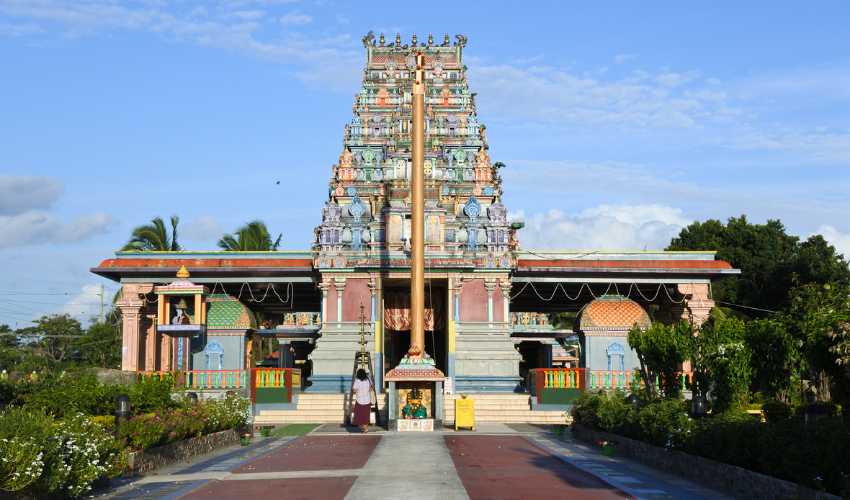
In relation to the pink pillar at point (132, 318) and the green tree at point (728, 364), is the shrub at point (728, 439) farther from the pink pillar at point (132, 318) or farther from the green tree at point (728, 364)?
the pink pillar at point (132, 318)

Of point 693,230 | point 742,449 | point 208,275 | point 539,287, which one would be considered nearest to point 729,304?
point 693,230

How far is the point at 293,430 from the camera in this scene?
115 ft

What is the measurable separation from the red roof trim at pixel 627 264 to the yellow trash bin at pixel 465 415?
46.7ft

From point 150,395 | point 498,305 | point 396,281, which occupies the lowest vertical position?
point 150,395

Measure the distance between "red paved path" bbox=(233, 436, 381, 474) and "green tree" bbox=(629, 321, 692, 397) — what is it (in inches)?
306

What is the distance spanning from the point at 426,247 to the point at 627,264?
950 centimetres

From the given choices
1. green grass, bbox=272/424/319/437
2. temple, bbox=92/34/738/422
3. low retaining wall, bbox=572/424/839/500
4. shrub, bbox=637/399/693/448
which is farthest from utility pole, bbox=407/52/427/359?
shrub, bbox=637/399/693/448

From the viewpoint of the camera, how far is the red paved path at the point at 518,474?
1742 cm

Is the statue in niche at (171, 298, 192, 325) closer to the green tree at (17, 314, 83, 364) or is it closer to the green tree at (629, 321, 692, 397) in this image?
the green tree at (629, 321, 692, 397)

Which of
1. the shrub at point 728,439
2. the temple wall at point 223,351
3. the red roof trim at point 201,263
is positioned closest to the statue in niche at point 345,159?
the red roof trim at point 201,263

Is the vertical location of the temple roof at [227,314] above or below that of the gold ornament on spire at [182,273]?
below

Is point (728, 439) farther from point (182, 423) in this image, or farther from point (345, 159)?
point (345, 159)

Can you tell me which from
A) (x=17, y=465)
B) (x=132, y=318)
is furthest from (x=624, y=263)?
(x=17, y=465)

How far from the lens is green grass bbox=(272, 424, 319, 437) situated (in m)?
33.3
